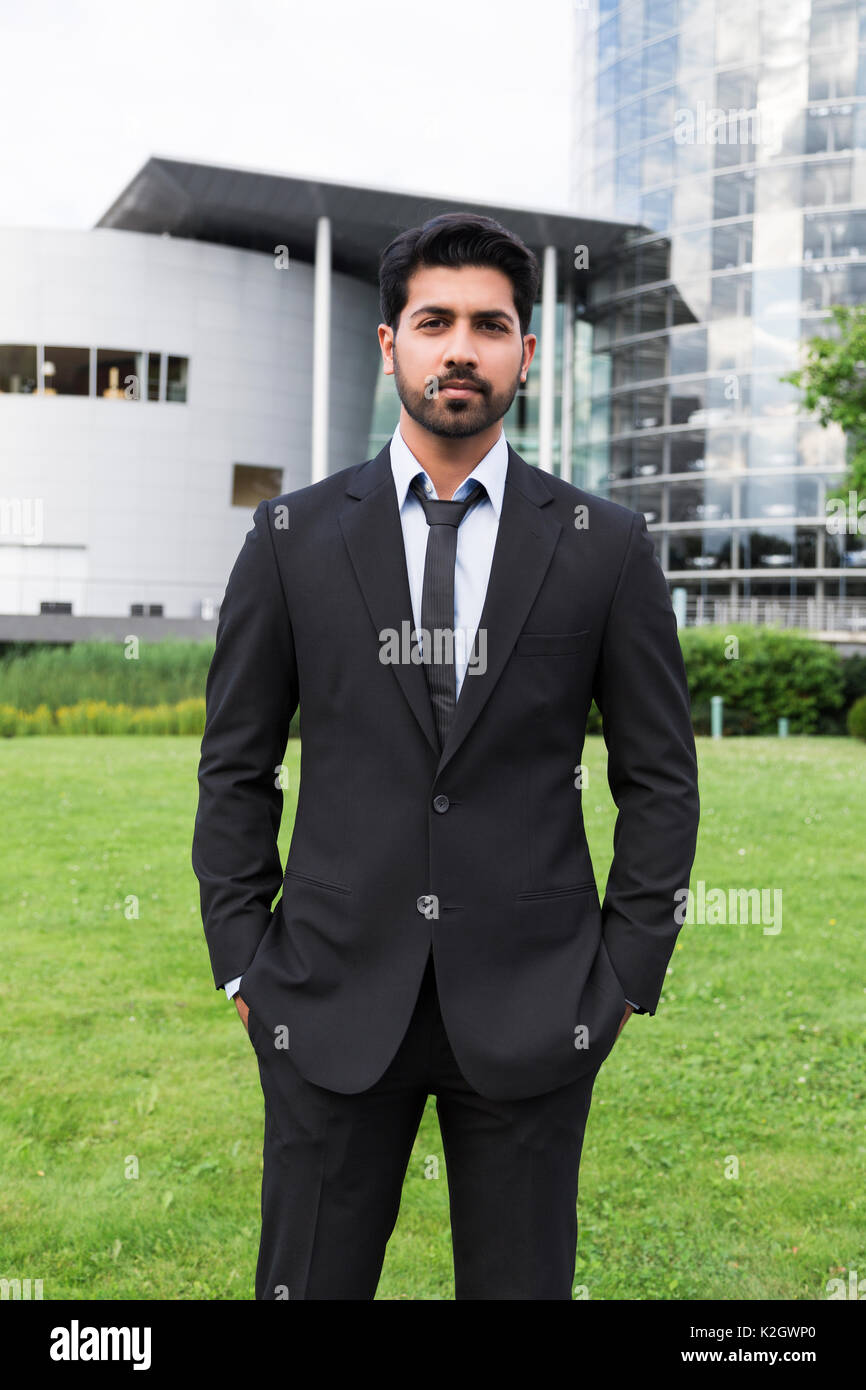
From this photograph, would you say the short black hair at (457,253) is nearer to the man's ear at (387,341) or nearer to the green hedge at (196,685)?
the man's ear at (387,341)

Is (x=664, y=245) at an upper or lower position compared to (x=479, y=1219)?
upper

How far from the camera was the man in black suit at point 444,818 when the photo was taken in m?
2.44

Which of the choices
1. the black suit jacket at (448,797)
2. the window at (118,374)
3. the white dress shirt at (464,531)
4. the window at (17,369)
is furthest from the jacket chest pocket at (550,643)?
the window at (17,369)

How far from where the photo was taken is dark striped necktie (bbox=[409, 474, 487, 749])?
247 centimetres

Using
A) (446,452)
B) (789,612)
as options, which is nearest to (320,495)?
(446,452)

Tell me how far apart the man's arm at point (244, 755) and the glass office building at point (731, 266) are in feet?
134

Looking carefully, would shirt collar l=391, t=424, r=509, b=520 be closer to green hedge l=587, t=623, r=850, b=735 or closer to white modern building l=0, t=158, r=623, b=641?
green hedge l=587, t=623, r=850, b=735

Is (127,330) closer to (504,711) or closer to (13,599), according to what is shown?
(13,599)

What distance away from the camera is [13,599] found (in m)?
38.4

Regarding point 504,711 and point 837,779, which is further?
point 837,779

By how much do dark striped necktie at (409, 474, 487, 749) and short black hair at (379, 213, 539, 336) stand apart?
455 mm

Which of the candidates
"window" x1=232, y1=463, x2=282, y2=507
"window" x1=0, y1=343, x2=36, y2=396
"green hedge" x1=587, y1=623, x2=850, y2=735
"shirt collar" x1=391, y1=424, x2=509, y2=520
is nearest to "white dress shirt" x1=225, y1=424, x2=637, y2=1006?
"shirt collar" x1=391, y1=424, x2=509, y2=520
